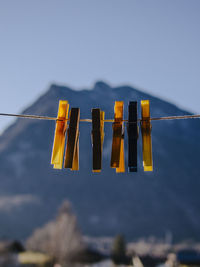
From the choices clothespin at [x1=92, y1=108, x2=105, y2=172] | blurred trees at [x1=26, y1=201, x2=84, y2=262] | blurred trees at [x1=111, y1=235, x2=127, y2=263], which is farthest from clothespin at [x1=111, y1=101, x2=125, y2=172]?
blurred trees at [x1=111, y1=235, x2=127, y2=263]

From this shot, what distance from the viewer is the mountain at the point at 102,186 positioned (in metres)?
126

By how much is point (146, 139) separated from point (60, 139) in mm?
865

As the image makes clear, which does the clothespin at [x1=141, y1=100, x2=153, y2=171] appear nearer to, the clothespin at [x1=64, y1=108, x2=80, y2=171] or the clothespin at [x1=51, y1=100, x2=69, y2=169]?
the clothespin at [x1=64, y1=108, x2=80, y2=171]

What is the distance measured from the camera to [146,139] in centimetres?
425

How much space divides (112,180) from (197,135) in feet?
159

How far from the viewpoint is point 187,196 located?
14112 cm

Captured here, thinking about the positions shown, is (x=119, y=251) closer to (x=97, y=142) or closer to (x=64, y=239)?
(x=64, y=239)

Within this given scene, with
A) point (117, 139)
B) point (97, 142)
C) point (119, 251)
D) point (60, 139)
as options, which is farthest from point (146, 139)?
point (119, 251)

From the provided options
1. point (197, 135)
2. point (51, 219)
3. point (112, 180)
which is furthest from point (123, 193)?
point (197, 135)

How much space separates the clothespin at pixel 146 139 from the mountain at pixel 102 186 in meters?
120

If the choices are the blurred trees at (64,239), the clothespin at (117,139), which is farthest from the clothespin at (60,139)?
the blurred trees at (64,239)

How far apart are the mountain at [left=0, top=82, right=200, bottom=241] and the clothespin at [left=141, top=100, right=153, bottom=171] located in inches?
4716

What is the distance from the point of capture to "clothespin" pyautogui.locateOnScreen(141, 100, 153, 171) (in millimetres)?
4168

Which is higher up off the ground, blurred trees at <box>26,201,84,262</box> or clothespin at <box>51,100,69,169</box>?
clothespin at <box>51,100,69,169</box>
